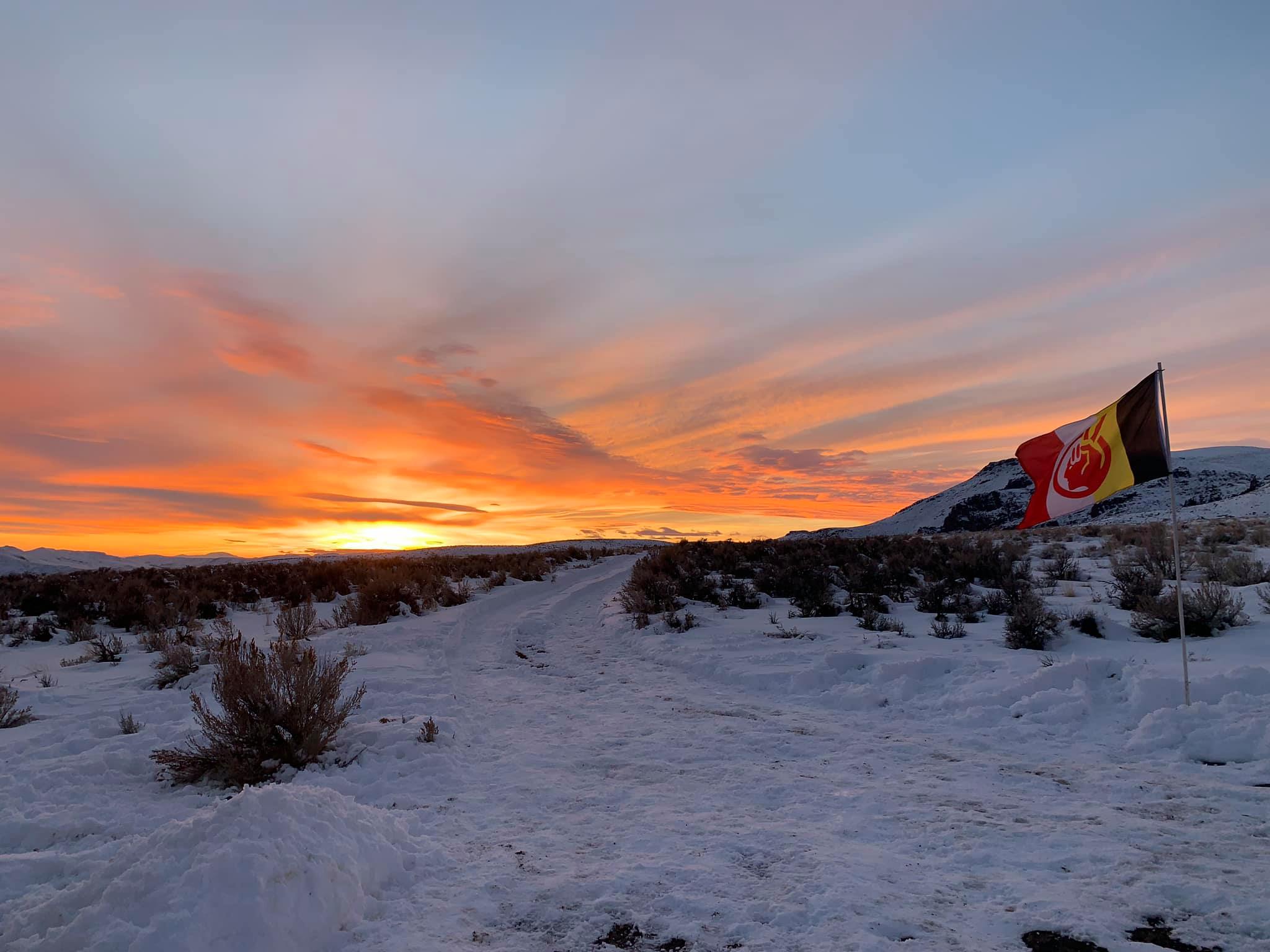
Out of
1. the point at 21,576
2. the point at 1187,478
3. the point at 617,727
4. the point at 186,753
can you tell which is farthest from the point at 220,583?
the point at 1187,478

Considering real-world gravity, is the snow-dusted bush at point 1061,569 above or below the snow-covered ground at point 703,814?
above

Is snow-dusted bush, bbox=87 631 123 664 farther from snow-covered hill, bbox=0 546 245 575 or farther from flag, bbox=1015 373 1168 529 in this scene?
snow-covered hill, bbox=0 546 245 575

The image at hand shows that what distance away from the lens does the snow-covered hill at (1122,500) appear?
49000mm

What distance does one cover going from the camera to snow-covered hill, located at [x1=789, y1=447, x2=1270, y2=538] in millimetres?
49000

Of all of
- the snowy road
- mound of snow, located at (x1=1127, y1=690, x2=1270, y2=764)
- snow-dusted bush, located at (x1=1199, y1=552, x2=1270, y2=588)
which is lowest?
the snowy road

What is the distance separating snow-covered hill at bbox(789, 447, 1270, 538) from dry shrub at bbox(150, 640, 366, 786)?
49.9 meters

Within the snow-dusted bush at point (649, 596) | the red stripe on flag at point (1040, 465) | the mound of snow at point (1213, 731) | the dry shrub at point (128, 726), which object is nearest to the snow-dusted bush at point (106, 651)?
the dry shrub at point (128, 726)

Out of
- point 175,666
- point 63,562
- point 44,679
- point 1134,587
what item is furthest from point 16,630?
point 63,562

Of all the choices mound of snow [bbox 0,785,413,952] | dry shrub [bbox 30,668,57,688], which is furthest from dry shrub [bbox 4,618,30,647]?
mound of snow [bbox 0,785,413,952]

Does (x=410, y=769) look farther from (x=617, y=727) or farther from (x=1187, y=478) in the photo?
(x=1187, y=478)

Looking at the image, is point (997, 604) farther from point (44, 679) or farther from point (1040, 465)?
point (44, 679)

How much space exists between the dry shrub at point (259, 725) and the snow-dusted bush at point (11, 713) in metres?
2.69

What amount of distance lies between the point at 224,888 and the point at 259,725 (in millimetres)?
3050

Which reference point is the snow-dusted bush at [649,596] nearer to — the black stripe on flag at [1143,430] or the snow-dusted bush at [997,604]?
the snow-dusted bush at [997,604]
